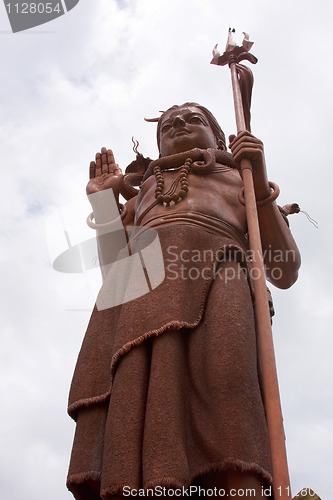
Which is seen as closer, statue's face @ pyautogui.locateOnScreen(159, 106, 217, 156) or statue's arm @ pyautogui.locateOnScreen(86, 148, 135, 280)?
statue's arm @ pyautogui.locateOnScreen(86, 148, 135, 280)

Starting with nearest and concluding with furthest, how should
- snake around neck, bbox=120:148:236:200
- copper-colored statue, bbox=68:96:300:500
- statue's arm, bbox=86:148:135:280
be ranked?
copper-colored statue, bbox=68:96:300:500
snake around neck, bbox=120:148:236:200
statue's arm, bbox=86:148:135:280

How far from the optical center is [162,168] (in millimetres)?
5348

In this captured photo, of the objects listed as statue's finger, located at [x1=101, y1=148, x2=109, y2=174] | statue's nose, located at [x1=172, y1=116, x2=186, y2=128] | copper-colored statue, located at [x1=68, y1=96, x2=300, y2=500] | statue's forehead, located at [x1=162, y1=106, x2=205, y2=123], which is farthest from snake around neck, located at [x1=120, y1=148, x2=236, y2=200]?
statue's forehead, located at [x1=162, y1=106, x2=205, y2=123]

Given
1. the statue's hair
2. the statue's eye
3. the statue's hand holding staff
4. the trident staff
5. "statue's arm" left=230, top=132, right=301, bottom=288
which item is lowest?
the trident staff

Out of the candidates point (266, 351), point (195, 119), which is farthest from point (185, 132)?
point (266, 351)

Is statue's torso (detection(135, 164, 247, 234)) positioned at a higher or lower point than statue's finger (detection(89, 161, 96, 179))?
lower

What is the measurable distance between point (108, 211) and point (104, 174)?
47cm

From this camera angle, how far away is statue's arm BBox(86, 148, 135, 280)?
528 cm

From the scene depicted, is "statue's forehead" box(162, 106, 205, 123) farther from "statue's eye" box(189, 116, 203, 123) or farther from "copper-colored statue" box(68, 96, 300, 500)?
"copper-colored statue" box(68, 96, 300, 500)

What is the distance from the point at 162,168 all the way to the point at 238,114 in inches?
32.6

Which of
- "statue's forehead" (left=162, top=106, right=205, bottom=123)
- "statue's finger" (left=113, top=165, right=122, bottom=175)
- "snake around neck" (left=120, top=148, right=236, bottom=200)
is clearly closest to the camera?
"snake around neck" (left=120, top=148, right=236, bottom=200)

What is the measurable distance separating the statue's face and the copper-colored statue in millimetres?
311

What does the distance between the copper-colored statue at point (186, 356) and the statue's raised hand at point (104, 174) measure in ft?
1.42

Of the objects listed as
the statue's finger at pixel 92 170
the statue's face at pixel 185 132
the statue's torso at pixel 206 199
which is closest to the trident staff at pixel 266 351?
the statue's torso at pixel 206 199
